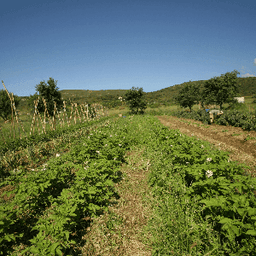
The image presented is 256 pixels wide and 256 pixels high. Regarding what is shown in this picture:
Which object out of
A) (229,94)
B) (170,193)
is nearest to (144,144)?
(170,193)

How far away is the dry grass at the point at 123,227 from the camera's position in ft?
8.66

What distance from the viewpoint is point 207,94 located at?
24.3 m

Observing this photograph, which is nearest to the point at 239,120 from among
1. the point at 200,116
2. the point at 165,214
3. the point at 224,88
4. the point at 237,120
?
the point at 237,120

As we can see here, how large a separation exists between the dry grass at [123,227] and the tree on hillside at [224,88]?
77.1 ft

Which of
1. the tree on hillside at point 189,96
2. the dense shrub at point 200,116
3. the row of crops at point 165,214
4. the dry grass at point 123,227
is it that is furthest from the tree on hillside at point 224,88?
the dry grass at point 123,227

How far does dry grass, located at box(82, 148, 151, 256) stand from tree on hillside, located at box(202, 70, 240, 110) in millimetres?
23492

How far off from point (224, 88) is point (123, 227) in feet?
81.2

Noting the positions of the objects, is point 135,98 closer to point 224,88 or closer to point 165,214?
point 224,88

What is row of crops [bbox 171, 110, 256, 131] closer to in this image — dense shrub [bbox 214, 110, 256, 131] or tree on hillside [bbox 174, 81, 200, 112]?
dense shrub [bbox 214, 110, 256, 131]

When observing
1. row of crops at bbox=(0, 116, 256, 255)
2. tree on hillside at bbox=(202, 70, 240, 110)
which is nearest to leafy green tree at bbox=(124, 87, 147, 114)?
tree on hillside at bbox=(202, 70, 240, 110)

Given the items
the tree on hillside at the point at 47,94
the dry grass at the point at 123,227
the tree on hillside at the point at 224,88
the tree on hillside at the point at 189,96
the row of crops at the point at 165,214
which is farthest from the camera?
the tree on hillside at the point at 189,96

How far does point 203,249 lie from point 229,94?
2482 cm

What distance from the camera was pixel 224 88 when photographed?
21094mm

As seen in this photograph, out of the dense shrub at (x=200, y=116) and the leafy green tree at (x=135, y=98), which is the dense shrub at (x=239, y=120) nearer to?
the dense shrub at (x=200, y=116)
